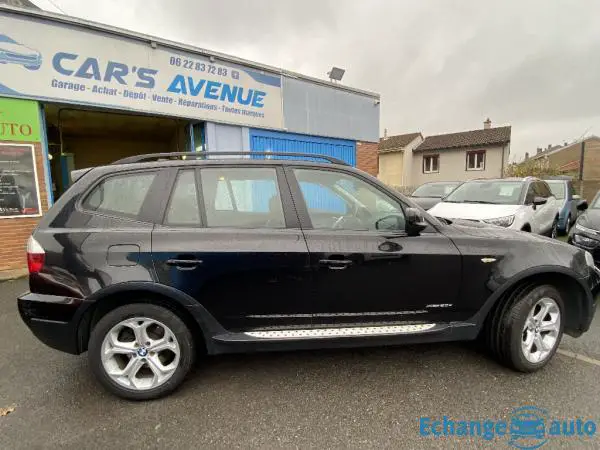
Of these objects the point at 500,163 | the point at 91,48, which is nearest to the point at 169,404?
the point at 91,48

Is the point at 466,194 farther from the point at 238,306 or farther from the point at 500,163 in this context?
the point at 500,163

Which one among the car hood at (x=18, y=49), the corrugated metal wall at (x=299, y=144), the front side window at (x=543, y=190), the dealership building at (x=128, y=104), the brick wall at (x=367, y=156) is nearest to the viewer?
the car hood at (x=18, y=49)

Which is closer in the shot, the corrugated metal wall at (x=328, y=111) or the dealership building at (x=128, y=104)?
the dealership building at (x=128, y=104)

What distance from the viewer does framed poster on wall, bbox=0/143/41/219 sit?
536 centimetres

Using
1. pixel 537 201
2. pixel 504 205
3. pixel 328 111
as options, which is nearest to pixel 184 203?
pixel 504 205

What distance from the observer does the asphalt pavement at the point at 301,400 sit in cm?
198

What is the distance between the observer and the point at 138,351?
2.29 meters

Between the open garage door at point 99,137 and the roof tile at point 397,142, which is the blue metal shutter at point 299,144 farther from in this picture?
the roof tile at point 397,142

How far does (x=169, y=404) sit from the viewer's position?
2.29 meters

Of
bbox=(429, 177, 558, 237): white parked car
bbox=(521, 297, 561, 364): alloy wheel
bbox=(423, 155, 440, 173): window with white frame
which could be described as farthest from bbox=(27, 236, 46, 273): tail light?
bbox=(423, 155, 440, 173): window with white frame

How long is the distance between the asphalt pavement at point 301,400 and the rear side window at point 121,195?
4.55ft

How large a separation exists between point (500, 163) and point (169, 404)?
25.8 metres

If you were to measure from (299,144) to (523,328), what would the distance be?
711cm

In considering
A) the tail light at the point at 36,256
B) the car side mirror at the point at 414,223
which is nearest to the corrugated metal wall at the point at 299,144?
the car side mirror at the point at 414,223
